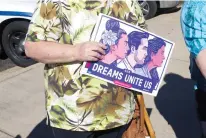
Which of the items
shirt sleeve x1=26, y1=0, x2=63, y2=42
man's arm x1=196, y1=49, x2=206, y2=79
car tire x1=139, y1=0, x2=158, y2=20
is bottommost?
car tire x1=139, y1=0, x2=158, y2=20

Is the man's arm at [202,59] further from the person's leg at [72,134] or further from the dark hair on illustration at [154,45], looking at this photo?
the person's leg at [72,134]

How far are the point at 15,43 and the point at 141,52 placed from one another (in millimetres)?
4239

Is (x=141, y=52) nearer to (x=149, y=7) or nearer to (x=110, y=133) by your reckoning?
(x=110, y=133)

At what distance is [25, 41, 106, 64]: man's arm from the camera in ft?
5.64

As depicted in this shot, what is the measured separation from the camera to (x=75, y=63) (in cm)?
181

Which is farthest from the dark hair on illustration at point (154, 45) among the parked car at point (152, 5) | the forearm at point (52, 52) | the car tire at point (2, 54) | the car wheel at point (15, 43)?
the parked car at point (152, 5)

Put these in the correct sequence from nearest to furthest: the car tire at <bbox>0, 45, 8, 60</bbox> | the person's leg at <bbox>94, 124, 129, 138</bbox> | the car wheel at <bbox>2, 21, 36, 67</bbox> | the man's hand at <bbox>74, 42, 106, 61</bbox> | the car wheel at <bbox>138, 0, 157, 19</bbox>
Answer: the man's hand at <bbox>74, 42, 106, 61</bbox> < the person's leg at <bbox>94, 124, 129, 138</bbox> < the car wheel at <bbox>2, 21, 36, 67</bbox> < the car tire at <bbox>0, 45, 8, 60</bbox> < the car wheel at <bbox>138, 0, 157, 19</bbox>

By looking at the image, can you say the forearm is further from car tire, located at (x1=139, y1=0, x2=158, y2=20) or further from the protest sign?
car tire, located at (x1=139, y1=0, x2=158, y2=20)

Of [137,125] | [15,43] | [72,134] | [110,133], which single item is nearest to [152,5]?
[15,43]

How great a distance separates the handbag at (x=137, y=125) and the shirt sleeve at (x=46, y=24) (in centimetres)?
62

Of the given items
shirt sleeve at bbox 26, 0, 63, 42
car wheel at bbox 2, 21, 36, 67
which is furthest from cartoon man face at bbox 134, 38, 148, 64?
car wheel at bbox 2, 21, 36, 67

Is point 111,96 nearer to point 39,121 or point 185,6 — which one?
point 185,6

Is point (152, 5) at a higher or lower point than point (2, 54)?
higher

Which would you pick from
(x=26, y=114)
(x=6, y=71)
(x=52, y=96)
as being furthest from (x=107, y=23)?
(x=6, y=71)
